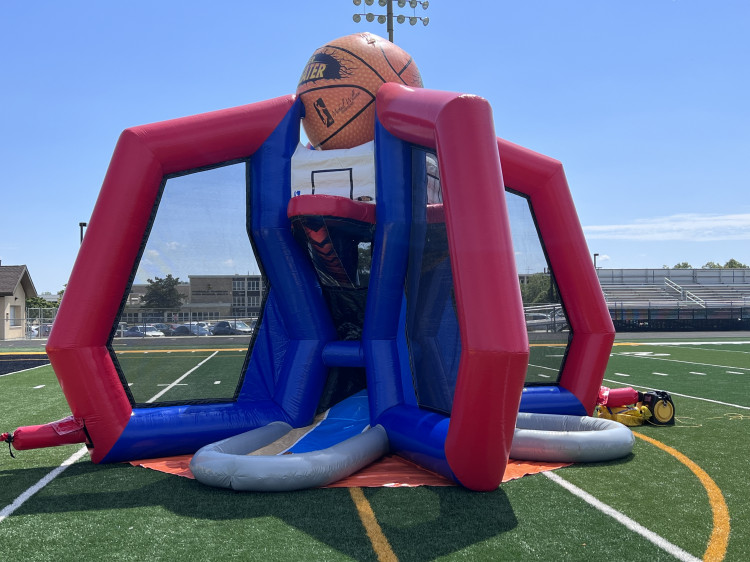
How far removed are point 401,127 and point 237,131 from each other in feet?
5.06

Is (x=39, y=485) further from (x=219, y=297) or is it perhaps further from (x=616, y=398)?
(x=616, y=398)

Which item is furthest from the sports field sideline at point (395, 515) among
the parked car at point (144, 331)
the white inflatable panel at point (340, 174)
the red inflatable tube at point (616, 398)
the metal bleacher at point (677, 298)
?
the metal bleacher at point (677, 298)

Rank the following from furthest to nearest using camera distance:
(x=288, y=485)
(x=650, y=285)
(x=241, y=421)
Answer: (x=650, y=285)
(x=241, y=421)
(x=288, y=485)

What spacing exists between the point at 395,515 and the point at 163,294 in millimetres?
3465

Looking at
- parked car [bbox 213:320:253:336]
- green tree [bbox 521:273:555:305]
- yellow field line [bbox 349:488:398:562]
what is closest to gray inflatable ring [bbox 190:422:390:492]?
yellow field line [bbox 349:488:398:562]

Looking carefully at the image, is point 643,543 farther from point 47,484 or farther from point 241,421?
point 47,484

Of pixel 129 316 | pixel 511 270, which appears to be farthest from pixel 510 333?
pixel 129 316

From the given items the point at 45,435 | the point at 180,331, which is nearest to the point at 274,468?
the point at 45,435

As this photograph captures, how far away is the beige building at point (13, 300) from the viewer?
2564cm

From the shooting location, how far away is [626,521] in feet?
12.1

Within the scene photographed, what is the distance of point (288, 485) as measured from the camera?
4180 mm

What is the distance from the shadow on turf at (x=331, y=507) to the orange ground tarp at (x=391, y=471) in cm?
11

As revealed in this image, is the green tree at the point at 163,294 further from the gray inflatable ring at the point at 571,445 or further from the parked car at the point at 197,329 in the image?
the gray inflatable ring at the point at 571,445

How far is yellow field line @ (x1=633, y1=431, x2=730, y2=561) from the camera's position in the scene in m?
3.22
